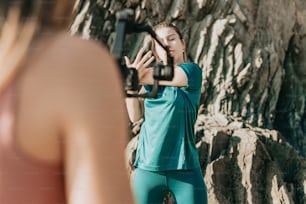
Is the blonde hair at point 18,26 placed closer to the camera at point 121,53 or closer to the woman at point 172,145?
the camera at point 121,53

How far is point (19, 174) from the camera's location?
2.45 feet

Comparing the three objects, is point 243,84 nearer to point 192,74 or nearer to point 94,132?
point 192,74

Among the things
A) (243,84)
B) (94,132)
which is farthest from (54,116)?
(243,84)

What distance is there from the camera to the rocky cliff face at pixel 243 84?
17.9 ft

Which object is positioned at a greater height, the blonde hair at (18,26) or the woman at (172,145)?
the blonde hair at (18,26)

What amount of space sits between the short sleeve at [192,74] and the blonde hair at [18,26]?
283cm

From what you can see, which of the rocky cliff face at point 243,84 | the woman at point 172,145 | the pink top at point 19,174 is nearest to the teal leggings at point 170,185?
the woman at point 172,145

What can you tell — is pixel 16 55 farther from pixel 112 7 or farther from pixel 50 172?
pixel 112 7

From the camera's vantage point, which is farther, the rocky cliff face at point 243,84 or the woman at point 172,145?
the rocky cliff face at point 243,84

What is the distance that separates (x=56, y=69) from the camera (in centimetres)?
72

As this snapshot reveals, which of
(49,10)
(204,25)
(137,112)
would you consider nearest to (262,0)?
(204,25)

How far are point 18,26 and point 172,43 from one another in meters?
3.01

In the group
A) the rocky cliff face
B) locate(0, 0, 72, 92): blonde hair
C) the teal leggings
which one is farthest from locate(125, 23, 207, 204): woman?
locate(0, 0, 72, 92): blonde hair

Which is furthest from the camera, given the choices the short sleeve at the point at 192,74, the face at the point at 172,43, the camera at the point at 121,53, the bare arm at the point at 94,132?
the face at the point at 172,43
